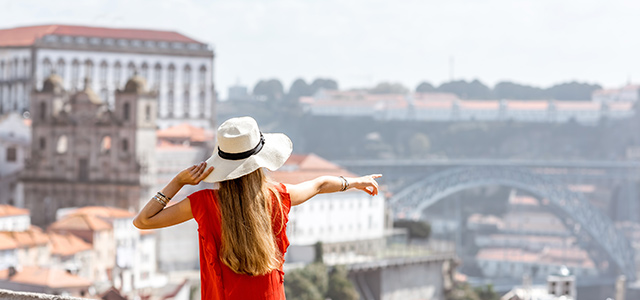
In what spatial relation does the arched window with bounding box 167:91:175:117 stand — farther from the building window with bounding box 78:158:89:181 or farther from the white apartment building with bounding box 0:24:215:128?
the building window with bounding box 78:158:89:181

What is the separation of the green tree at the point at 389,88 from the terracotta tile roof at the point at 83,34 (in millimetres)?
63383

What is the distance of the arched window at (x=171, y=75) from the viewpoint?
48881 mm

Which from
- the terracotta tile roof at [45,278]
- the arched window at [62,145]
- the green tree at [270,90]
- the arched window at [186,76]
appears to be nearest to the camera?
the terracotta tile roof at [45,278]

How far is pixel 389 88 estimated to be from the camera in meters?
116

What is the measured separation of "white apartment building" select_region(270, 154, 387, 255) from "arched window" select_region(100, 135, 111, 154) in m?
6.03

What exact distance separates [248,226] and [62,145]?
1487 inches

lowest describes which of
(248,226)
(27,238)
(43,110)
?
(27,238)

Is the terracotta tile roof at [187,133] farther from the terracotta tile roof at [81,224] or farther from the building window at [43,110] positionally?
the terracotta tile roof at [81,224]

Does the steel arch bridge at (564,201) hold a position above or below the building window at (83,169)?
below

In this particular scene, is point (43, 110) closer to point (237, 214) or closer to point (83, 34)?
point (83, 34)

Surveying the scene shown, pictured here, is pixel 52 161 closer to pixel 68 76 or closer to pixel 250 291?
pixel 68 76

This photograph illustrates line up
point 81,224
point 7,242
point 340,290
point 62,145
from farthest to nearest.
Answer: point 62,145 → point 340,290 → point 81,224 → point 7,242

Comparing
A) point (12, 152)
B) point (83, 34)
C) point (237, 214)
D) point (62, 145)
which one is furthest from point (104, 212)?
point (237, 214)

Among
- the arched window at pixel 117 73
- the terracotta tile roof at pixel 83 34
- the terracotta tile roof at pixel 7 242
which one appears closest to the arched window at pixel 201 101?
the terracotta tile roof at pixel 83 34
